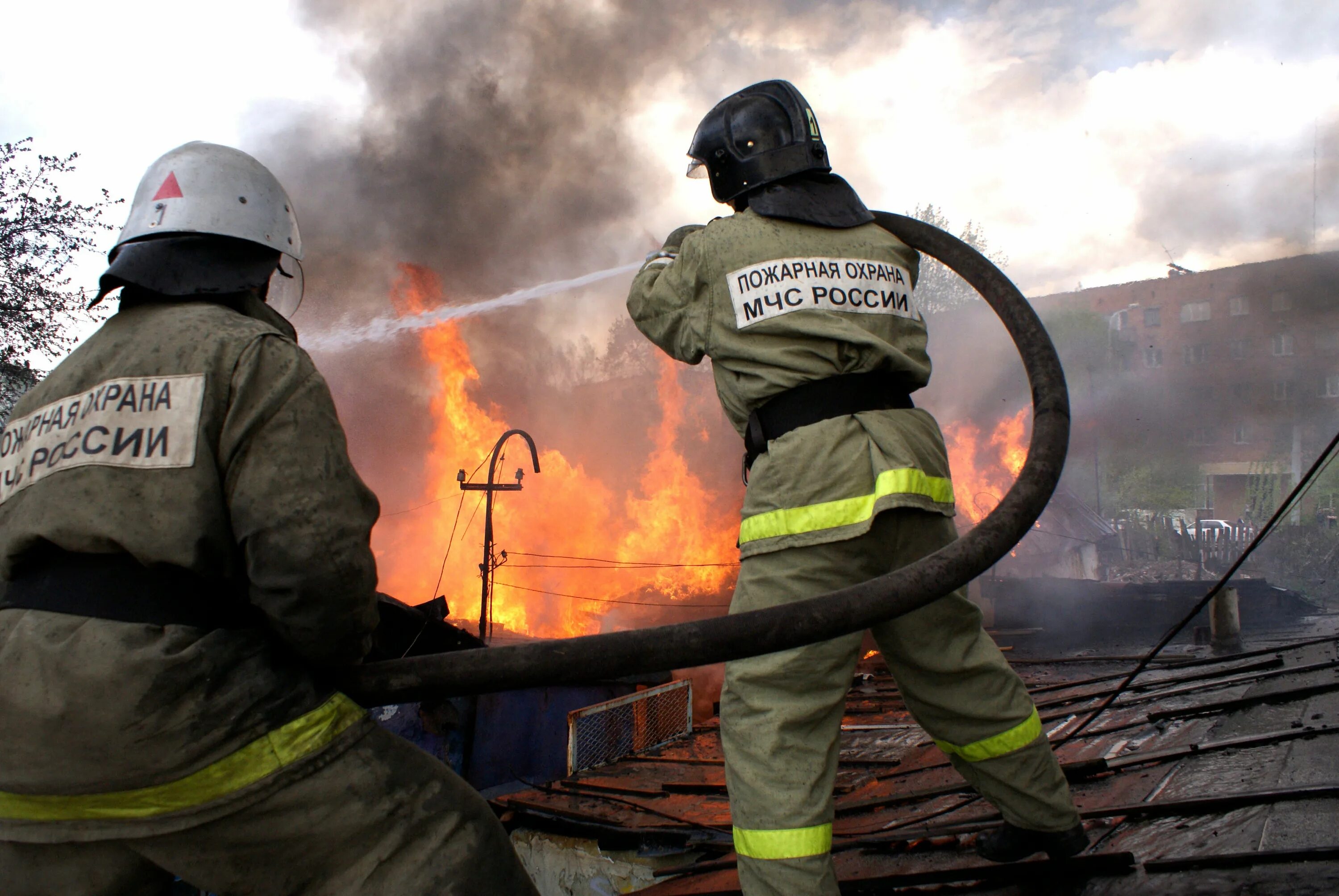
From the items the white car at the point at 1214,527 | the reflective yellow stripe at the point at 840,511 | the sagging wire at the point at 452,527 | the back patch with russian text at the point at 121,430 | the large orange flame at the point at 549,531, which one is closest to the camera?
the back patch with russian text at the point at 121,430

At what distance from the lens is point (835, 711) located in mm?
1856

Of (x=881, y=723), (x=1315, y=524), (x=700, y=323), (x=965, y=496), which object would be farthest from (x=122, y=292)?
(x=1315, y=524)

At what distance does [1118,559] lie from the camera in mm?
25422

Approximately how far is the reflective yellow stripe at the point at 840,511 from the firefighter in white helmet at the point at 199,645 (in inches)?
35.4

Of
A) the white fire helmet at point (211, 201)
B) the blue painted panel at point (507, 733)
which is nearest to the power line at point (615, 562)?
the blue painted panel at point (507, 733)

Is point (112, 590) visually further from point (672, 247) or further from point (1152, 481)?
point (1152, 481)

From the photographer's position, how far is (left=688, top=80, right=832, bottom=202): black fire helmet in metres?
2.29

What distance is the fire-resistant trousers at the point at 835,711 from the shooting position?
172 centimetres

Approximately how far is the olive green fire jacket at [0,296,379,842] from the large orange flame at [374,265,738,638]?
24080 millimetres

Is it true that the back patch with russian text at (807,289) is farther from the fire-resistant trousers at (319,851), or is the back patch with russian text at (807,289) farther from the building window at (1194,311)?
the building window at (1194,311)

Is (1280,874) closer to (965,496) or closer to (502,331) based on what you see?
(965,496)

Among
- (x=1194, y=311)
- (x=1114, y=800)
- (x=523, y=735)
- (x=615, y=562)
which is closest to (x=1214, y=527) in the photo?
(x=1194, y=311)

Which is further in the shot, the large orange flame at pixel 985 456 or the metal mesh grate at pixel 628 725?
the large orange flame at pixel 985 456

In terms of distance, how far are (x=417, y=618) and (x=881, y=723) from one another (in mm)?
3486
